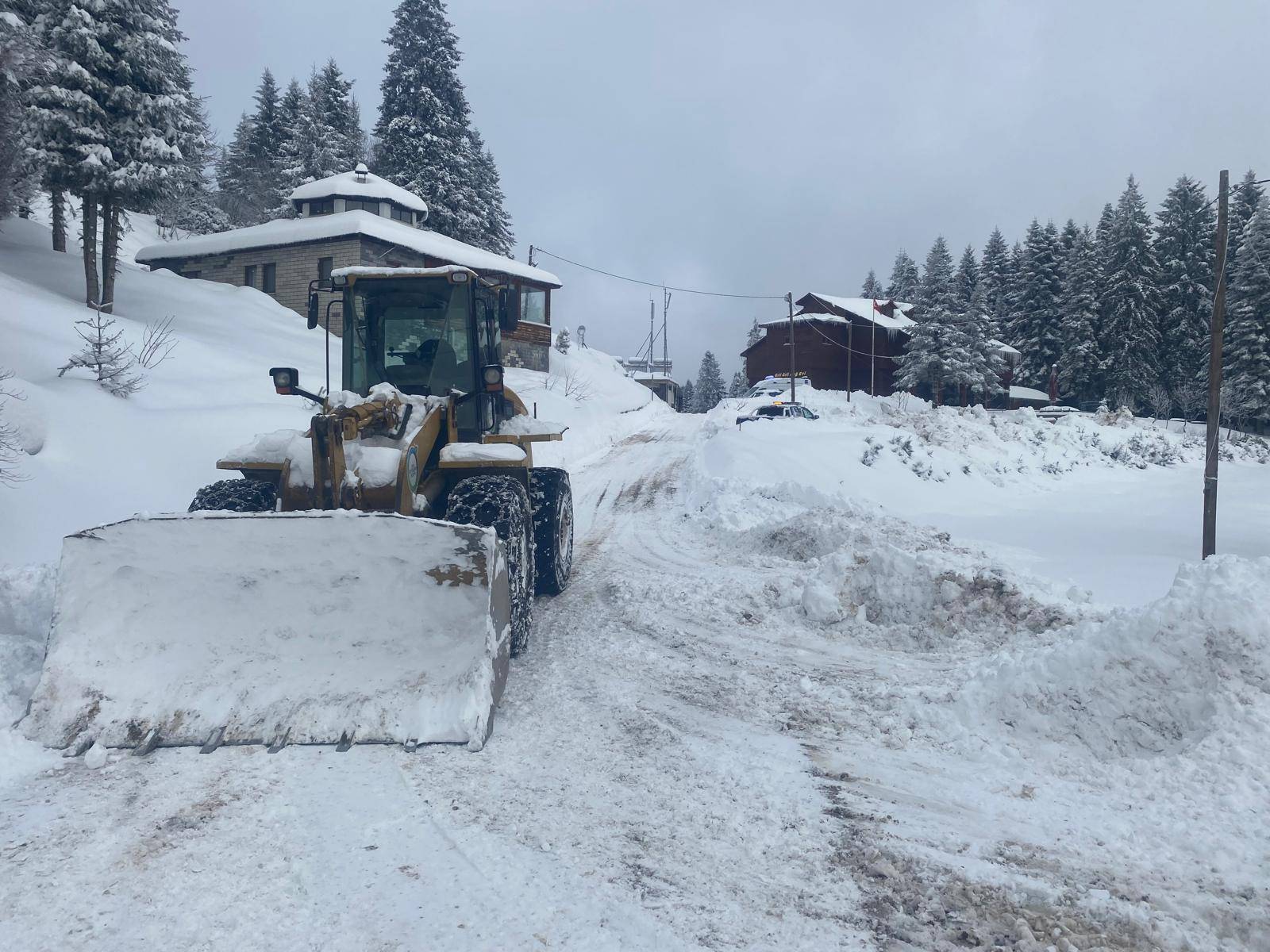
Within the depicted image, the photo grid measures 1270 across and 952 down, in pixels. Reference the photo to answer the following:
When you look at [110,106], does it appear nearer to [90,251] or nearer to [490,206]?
[90,251]

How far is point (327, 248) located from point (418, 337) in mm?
23586

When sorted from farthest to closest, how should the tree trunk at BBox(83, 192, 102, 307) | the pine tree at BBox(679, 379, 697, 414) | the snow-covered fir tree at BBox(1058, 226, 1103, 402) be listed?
the pine tree at BBox(679, 379, 697, 414)
the snow-covered fir tree at BBox(1058, 226, 1103, 402)
the tree trunk at BBox(83, 192, 102, 307)

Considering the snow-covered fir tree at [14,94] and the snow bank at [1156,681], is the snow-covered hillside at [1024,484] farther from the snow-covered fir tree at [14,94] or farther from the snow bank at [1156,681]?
the snow-covered fir tree at [14,94]

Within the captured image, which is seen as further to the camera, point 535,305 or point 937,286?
point 937,286

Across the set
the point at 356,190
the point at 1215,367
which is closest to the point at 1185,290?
the point at 1215,367

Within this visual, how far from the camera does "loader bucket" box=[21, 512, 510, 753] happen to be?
4.02m

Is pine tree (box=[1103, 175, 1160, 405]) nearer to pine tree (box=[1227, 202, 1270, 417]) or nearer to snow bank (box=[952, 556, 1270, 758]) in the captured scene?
pine tree (box=[1227, 202, 1270, 417])

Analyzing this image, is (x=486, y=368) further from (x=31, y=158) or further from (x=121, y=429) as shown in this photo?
(x=31, y=158)

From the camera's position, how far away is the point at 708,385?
99.2 meters

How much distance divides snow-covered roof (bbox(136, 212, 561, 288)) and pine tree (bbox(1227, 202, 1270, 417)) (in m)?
35.5

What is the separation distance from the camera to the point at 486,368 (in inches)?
242

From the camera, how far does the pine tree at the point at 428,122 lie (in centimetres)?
3616

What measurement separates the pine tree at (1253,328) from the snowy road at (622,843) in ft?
141

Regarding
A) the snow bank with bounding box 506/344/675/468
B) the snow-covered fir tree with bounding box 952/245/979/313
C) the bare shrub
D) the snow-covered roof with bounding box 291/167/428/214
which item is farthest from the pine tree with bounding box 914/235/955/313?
the bare shrub
